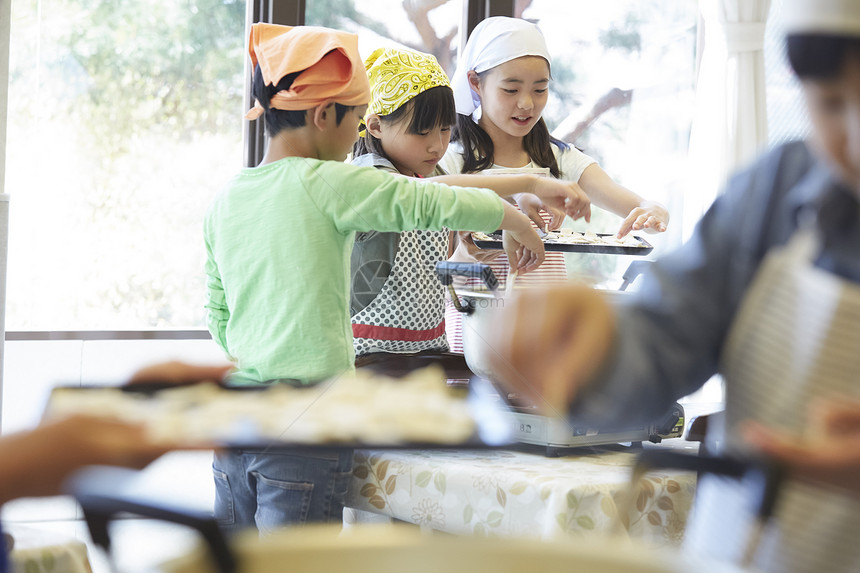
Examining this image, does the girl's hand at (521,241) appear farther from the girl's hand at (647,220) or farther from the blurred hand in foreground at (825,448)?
the blurred hand in foreground at (825,448)

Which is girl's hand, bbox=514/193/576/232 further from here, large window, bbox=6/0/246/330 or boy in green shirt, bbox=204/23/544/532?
Answer: large window, bbox=6/0/246/330

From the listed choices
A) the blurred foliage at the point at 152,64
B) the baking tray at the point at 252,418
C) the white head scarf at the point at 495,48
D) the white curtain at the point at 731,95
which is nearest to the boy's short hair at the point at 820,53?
the white curtain at the point at 731,95

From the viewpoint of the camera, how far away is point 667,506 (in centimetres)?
98

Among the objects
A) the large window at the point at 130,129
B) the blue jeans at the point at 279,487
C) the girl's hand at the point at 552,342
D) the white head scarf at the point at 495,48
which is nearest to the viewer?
the girl's hand at the point at 552,342

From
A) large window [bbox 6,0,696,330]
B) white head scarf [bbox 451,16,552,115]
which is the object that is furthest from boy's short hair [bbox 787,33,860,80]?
large window [bbox 6,0,696,330]

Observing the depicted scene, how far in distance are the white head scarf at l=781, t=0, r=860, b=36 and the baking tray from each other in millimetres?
225

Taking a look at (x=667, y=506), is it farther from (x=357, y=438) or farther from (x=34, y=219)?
(x=34, y=219)

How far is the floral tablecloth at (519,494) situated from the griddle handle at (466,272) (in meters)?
0.26

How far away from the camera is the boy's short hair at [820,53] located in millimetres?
322

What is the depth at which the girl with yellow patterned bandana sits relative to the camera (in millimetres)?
702

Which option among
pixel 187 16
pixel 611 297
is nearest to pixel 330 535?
pixel 611 297

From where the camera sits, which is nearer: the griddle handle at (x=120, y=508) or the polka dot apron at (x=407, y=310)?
the griddle handle at (x=120, y=508)

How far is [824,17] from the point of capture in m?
0.32

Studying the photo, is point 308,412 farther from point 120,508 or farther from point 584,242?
point 584,242
